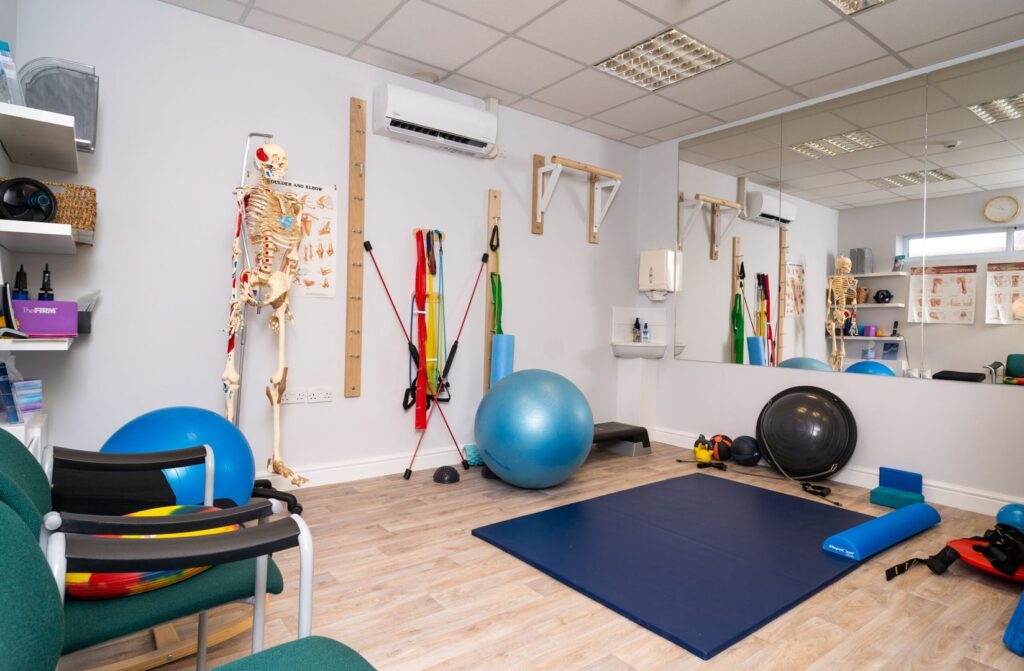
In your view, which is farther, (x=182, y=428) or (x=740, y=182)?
(x=740, y=182)

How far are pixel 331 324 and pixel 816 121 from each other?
361 centimetres

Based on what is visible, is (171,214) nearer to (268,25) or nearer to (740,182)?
(268,25)

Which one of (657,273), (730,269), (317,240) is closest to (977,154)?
(730,269)

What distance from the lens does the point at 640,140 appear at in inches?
201

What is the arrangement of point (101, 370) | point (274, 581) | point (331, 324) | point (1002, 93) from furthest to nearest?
point (331, 324)
point (1002, 93)
point (101, 370)
point (274, 581)

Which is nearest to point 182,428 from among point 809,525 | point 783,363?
point 809,525

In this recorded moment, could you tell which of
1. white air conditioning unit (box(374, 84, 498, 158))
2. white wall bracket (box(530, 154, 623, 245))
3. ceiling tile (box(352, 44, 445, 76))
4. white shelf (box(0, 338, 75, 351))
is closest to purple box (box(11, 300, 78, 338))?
white shelf (box(0, 338, 75, 351))

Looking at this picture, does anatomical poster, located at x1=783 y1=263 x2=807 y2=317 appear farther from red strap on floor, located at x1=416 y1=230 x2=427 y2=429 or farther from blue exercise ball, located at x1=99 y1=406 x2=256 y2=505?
blue exercise ball, located at x1=99 y1=406 x2=256 y2=505

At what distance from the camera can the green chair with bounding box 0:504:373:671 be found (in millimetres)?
679

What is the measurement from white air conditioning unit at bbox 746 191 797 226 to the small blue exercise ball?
2.26 meters

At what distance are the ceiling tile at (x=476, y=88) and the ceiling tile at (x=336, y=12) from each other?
0.77 meters

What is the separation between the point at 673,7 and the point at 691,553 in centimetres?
268

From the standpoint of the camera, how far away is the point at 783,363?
14.0 ft

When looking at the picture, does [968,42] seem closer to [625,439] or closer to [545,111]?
[545,111]
